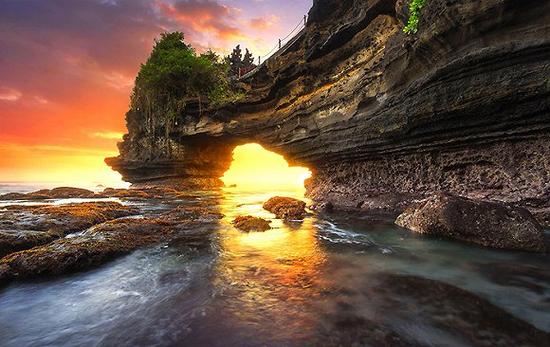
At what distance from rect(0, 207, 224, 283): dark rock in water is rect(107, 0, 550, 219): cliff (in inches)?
305

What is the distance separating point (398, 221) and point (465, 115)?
3697 mm

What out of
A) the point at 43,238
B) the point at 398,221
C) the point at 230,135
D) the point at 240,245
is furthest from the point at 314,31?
the point at 43,238

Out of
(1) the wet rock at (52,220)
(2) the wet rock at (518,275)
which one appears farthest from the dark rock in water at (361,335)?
(1) the wet rock at (52,220)

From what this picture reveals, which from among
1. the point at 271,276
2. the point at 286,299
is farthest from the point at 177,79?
the point at 286,299

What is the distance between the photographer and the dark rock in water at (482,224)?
233 inches

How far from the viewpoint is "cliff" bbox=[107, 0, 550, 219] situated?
7.42 m

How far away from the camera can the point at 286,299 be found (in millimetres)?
3885

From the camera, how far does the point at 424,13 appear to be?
30.0 feet

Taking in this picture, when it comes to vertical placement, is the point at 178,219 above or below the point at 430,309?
above

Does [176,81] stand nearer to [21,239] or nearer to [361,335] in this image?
[21,239]

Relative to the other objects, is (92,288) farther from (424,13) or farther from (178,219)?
(424,13)

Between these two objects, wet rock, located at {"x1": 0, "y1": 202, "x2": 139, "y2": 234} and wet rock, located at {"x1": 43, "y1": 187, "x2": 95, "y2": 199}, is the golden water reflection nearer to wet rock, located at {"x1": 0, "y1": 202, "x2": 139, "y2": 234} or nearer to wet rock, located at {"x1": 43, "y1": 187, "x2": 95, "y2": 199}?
wet rock, located at {"x1": 0, "y1": 202, "x2": 139, "y2": 234}

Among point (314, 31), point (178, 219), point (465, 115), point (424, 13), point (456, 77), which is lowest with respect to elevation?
point (178, 219)

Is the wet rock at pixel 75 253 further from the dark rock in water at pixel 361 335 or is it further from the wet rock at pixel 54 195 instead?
the wet rock at pixel 54 195
